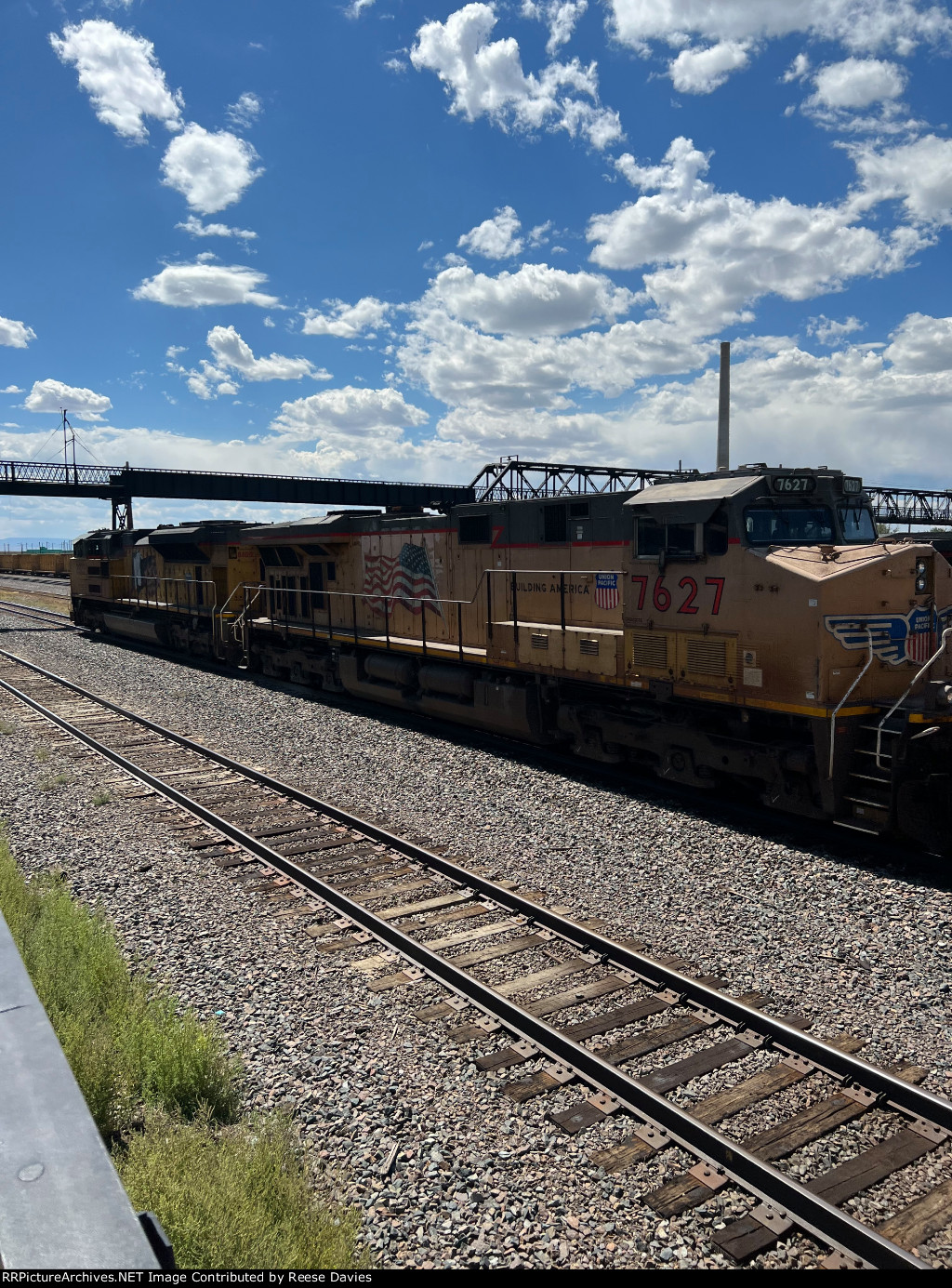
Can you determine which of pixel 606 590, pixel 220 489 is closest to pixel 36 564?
pixel 220 489

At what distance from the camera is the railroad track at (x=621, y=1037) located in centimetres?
383

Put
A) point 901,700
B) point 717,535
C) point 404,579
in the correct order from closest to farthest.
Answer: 1. point 901,700
2. point 717,535
3. point 404,579

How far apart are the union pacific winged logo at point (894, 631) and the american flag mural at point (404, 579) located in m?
6.79

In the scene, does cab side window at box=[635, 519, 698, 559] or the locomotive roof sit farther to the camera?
cab side window at box=[635, 519, 698, 559]

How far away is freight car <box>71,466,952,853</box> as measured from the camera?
7.86m

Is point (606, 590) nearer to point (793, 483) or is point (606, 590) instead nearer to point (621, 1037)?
point (793, 483)

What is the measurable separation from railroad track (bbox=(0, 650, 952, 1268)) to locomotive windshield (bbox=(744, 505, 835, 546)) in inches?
171

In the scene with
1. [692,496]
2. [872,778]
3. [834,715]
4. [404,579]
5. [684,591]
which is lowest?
[872,778]

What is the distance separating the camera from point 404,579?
15102mm

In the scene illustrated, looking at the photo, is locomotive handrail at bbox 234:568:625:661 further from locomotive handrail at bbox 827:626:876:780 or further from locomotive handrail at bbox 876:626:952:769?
locomotive handrail at bbox 876:626:952:769

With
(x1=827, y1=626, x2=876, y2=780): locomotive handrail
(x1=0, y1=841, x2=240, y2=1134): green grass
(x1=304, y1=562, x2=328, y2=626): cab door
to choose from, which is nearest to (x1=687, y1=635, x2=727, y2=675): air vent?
(x1=827, y1=626, x2=876, y2=780): locomotive handrail

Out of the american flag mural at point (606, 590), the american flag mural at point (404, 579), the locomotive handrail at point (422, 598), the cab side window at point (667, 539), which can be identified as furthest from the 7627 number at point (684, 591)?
the american flag mural at point (404, 579)

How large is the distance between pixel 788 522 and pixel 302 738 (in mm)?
7956

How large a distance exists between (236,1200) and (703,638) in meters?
6.85
